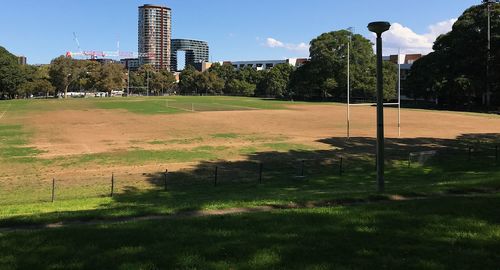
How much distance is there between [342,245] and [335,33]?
11770 centimetres

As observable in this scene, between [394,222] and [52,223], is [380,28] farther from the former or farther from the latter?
[52,223]

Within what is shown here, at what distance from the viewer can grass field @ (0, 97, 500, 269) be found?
20.7 feet

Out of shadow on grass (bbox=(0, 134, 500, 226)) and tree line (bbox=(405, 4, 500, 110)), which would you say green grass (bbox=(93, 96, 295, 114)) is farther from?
shadow on grass (bbox=(0, 134, 500, 226))

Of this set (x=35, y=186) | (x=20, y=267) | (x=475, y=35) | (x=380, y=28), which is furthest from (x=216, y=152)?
(x=475, y=35)

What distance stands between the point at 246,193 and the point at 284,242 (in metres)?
9.97

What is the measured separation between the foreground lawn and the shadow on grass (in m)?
2.53

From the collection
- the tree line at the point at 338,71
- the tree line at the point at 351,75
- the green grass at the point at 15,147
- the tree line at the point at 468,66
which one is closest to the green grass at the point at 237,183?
the green grass at the point at 15,147

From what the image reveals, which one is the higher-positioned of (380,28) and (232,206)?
(380,28)

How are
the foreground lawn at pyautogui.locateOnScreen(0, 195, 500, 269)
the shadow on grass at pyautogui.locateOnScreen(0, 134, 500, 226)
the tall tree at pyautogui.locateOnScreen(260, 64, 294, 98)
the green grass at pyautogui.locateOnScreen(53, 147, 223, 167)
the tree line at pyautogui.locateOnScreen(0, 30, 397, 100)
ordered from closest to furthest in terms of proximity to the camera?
the foreground lawn at pyautogui.locateOnScreen(0, 195, 500, 269) → the shadow on grass at pyautogui.locateOnScreen(0, 134, 500, 226) → the green grass at pyautogui.locateOnScreen(53, 147, 223, 167) → the tree line at pyautogui.locateOnScreen(0, 30, 397, 100) → the tall tree at pyautogui.locateOnScreen(260, 64, 294, 98)

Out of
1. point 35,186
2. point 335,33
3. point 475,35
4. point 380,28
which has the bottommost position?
point 35,186

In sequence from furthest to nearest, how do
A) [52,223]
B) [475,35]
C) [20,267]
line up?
[475,35], [52,223], [20,267]

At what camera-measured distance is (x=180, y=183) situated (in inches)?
817

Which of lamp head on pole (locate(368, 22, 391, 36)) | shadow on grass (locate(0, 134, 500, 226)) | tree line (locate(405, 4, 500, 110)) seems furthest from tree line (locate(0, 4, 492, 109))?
lamp head on pole (locate(368, 22, 391, 36))

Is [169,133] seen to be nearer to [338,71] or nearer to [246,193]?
[246,193]
